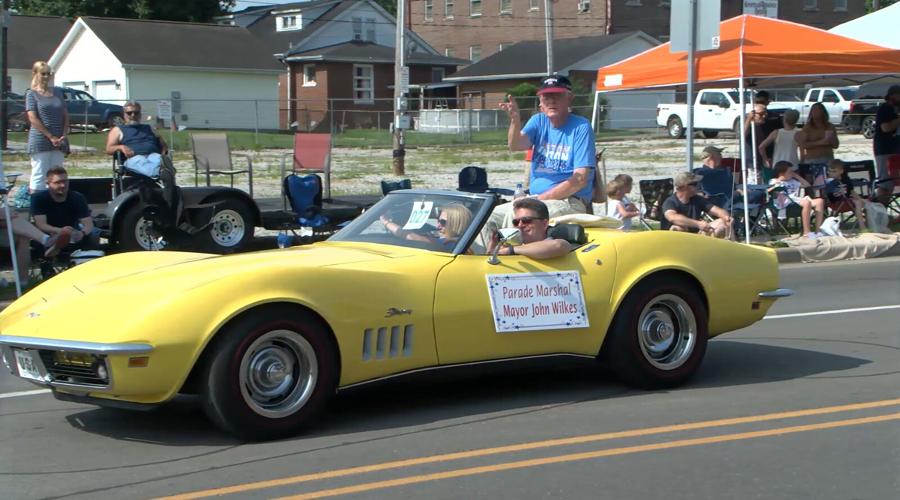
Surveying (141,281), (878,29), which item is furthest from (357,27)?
(141,281)

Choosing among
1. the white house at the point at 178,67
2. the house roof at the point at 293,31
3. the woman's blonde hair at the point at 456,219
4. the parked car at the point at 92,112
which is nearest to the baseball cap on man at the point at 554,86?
the woman's blonde hair at the point at 456,219

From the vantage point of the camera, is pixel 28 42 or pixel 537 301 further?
pixel 28 42

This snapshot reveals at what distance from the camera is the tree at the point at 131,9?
207 ft

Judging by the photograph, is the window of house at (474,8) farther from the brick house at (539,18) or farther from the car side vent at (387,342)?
the car side vent at (387,342)

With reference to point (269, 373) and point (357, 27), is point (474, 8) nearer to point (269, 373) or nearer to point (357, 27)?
point (357, 27)

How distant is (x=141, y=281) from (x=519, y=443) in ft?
7.10

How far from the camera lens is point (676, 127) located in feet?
143

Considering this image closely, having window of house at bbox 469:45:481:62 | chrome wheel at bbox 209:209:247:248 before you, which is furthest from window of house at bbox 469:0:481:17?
Answer: chrome wheel at bbox 209:209:247:248

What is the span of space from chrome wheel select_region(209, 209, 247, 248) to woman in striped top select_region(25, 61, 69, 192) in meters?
1.89

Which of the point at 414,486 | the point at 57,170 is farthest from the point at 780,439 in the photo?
the point at 57,170

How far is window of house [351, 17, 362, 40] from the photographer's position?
64.4m

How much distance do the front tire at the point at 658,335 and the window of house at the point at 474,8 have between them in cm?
6435

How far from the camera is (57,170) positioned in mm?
11406

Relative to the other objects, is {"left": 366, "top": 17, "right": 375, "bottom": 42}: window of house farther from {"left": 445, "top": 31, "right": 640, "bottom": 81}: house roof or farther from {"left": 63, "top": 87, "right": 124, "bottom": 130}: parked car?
{"left": 63, "top": 87, "right": 124, "bottom": 130}: parked car
